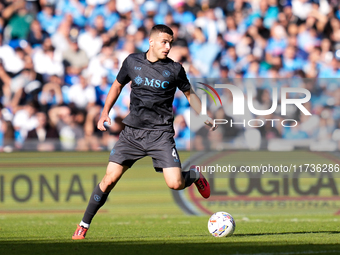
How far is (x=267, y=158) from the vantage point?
10.4m

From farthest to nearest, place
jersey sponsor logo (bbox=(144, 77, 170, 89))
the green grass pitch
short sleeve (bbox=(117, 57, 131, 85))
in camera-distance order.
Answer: short sleeve (bbox=(117, 57, 131, 85)) → jersey sponsor logo (bbox=(144, 77, 170, 89)) → the green grass pitch

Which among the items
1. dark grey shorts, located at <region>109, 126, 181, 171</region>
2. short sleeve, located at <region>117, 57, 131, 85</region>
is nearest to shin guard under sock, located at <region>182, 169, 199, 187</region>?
dark grey shorts, located at <region>109, 126, 181, 171</region>

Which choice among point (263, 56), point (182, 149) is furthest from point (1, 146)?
point (263, 56)

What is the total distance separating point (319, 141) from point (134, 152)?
4.85 meters

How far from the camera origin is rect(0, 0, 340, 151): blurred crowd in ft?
39.5

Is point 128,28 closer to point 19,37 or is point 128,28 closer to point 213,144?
point 19,37

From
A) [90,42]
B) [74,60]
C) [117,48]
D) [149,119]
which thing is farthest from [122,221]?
[90,42]

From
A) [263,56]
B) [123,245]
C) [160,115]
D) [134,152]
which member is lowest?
[123,245]

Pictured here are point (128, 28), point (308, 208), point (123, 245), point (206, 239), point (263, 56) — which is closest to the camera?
point (123, 245)

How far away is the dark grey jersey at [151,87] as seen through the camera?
6617 mm

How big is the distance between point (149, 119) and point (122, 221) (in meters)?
3.09

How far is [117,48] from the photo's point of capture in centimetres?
1358

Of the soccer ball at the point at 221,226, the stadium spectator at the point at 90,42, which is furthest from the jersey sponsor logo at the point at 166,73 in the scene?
the stadium spectator at the point at 90,42

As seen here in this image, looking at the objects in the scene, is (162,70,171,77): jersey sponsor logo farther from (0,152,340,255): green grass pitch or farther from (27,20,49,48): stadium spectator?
(27,20,49,48): stadium spectator
